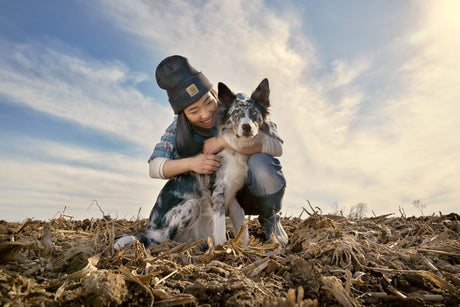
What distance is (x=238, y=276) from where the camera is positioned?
187cm

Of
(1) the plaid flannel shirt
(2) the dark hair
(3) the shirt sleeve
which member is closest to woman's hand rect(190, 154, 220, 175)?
(2) the dark hair

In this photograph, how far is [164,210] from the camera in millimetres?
4004

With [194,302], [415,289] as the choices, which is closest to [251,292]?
[194,302]

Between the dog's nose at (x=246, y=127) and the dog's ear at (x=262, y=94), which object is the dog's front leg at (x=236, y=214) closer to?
the dog's nose at (x=246, y=127)

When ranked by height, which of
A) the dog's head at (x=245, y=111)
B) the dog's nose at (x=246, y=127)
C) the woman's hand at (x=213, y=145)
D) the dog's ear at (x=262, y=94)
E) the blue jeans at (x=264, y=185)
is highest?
the dog's ear at (x=262, y=94)

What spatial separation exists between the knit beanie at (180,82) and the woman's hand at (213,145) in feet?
1.75

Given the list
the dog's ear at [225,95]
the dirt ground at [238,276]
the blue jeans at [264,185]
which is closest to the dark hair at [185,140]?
the dog's ear at [225,95]

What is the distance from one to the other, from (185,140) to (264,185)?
1.15 m

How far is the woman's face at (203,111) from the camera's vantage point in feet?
13.1

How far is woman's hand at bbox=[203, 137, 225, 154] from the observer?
156 inches

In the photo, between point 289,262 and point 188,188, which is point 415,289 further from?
point 188,188

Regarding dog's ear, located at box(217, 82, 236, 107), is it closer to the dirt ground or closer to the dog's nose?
the dog's nose

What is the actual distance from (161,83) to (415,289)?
344 cm

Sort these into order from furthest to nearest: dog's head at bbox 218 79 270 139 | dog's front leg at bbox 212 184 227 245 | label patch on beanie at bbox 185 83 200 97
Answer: label patch on beanie at bbox 185 83 200 97, dog's head at bbox 218 79 270 139, dog's front leg at bbox 212 184 227 245
